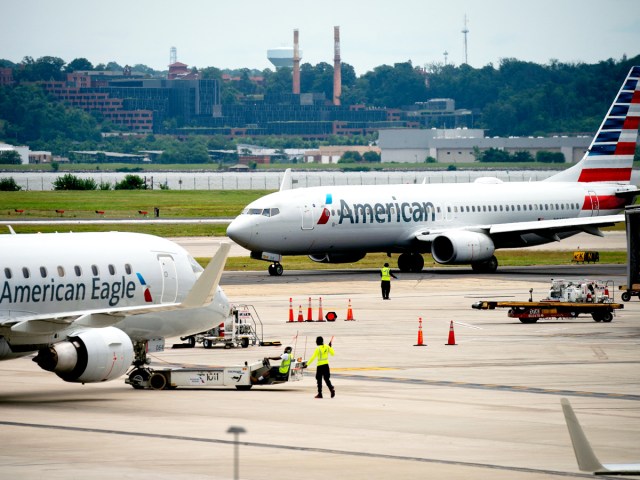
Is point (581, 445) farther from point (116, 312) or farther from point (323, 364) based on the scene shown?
point (116, 312)

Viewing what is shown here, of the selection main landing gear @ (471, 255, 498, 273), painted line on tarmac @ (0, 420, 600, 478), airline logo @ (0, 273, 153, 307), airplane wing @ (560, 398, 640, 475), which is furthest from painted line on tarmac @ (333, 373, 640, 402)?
main landing gear @ (471, 255, 498, 273)

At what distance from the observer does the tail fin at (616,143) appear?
79562 mm

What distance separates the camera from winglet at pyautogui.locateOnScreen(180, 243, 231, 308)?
30.1 m

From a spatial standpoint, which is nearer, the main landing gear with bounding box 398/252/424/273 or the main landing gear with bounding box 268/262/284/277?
the main landing gear with bounding box 268/262/284/277

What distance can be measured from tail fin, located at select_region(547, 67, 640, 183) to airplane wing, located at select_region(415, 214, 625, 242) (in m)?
6.88

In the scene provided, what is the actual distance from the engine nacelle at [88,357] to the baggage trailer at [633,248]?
82.7 feet

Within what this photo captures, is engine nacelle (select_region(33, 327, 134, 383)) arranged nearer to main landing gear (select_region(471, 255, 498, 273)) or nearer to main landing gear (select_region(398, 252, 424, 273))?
main landing gear (select_region(471, 255, 498, 273))

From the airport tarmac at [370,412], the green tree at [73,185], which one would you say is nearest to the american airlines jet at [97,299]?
the airport tarmac at [370,412]

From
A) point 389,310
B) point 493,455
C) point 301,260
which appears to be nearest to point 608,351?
point 389,310

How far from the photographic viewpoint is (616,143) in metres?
79.6

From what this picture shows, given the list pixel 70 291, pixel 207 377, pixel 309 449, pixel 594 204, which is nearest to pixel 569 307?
pixel 207 377

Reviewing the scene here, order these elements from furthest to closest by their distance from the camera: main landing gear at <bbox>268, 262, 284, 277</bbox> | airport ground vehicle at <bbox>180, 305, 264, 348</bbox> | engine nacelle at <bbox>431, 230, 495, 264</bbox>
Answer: engine nacelle at <bbox>431, 230, 495, 264</bbox> < main landing gear at <bbox>268, 262, 284, 277</bbox> < airport ground vehicle at <bbox>180, 305, 264, 348</bbox>

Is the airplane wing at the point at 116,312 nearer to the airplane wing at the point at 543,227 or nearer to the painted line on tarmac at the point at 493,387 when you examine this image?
the painted line on tarmac at the point at 493,387

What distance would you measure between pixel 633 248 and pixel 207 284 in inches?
1021
